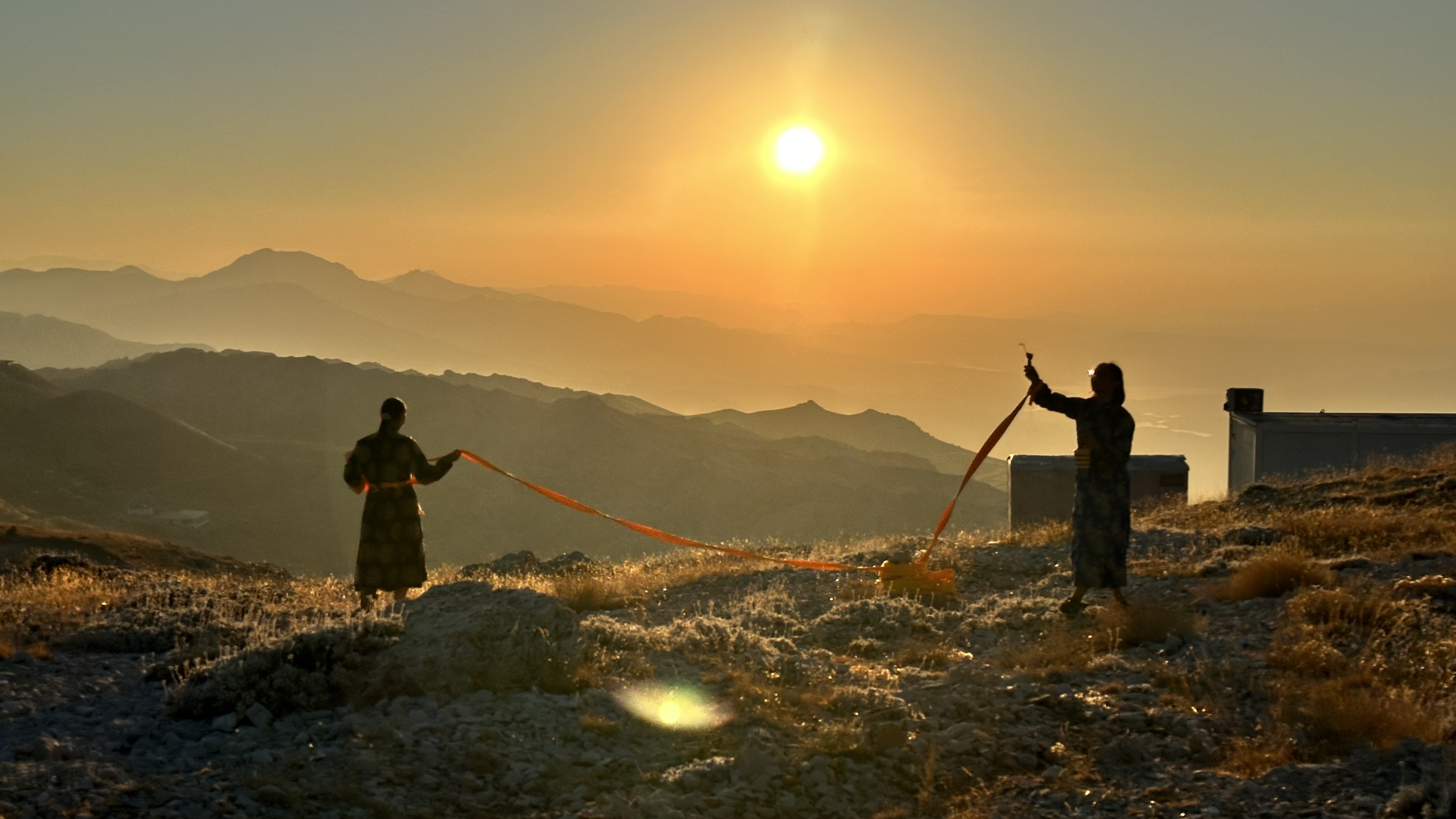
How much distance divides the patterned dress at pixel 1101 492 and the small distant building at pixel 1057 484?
42.2ft

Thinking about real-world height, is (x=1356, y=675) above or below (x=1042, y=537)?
below

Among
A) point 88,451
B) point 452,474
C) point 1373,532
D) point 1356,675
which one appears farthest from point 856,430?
point 1356,675

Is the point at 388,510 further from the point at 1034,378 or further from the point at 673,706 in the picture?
the point at 1034,378

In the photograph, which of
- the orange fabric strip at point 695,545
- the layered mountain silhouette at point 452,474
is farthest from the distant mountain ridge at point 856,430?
the orange fabric strip at point 695,545

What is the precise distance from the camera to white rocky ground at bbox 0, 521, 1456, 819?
6.13m

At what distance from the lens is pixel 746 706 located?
25.8 ft

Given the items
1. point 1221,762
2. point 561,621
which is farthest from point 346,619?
point 1221,762

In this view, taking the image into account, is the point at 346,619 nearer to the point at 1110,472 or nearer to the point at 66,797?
the point at 66,797

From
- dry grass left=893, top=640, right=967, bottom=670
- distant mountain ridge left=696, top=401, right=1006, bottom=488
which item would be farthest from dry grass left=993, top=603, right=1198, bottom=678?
distant mountain ridge left=696, top=401, right=1006, bottom=488

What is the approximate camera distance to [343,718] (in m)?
7.06

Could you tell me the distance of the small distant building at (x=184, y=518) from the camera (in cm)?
5960

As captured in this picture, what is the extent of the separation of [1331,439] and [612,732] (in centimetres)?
2368

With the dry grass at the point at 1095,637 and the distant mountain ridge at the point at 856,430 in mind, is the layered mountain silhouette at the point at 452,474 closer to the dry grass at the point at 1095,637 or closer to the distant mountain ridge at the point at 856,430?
the distant mountain ridge at the point at 856,430

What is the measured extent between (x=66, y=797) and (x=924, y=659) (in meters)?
6.37
